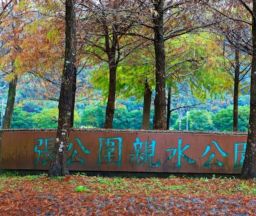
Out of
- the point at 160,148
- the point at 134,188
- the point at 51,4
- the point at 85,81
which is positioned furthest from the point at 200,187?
the point at 85,81

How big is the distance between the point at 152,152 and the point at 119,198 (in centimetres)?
577

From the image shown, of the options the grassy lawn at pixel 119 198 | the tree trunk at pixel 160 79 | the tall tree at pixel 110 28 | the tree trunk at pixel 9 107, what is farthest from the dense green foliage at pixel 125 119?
the grassy lawn at pixel 119 198

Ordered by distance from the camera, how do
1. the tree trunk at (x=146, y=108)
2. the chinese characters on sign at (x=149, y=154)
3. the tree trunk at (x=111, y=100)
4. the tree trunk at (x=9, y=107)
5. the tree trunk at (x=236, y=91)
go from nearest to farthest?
1. the chinese characters on sign at (x=149, y=154)
2. the tree trunk at (x=111, y=100)
3. the tree trunk at (x=236, y=91)
4. the tree trunk at (x=9, y=107)
5. the tree trunk at (x=146, y=108)

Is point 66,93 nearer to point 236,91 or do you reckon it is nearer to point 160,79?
point 160,79

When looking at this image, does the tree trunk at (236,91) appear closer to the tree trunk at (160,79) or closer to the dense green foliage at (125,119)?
the tree trunk at (160,79)

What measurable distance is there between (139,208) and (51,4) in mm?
9408

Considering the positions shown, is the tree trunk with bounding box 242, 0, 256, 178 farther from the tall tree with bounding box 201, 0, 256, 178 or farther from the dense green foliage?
the dense green foliage

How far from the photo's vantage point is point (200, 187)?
9.96 meters

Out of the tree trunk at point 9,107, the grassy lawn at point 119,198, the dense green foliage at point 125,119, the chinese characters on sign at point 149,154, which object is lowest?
the grassy lawn at point 119,198

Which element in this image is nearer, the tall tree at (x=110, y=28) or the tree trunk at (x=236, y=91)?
the tall tree at (x=110, y=28)

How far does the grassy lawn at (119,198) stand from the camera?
732 centimetres

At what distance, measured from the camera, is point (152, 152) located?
13.7 meters

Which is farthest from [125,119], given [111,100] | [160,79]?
[160,79]

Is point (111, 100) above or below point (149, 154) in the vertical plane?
above
